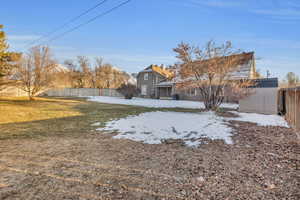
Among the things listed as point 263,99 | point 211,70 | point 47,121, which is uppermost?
point 211,70

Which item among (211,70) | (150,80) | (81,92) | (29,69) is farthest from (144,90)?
(211,70)

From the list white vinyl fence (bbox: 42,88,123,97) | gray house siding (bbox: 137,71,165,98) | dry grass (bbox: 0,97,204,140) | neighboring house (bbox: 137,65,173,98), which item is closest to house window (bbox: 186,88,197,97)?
neighboring house (bbox: 137,65,173,98)

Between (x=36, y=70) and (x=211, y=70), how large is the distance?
1708cm

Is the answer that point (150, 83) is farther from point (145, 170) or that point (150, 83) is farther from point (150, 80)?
point (145, 170)

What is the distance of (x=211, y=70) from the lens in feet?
27.9

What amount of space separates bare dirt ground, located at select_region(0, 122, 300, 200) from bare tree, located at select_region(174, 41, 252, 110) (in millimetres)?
5609

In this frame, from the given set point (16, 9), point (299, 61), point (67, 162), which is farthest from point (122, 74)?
point (67, 162)

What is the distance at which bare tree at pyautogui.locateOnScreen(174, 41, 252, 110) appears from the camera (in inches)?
336

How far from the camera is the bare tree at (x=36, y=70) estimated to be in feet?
48.4

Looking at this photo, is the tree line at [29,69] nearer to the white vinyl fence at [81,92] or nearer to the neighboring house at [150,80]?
the white vinyl fence at [81,92]

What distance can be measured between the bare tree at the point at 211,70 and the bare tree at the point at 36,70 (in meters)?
14.6

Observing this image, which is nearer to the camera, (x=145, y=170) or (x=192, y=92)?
(x=145, y=170)

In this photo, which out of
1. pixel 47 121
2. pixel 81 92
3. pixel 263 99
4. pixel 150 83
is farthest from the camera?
pixel 81 92

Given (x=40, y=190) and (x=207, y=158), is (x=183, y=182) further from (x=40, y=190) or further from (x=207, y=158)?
(x=40, y=190)
